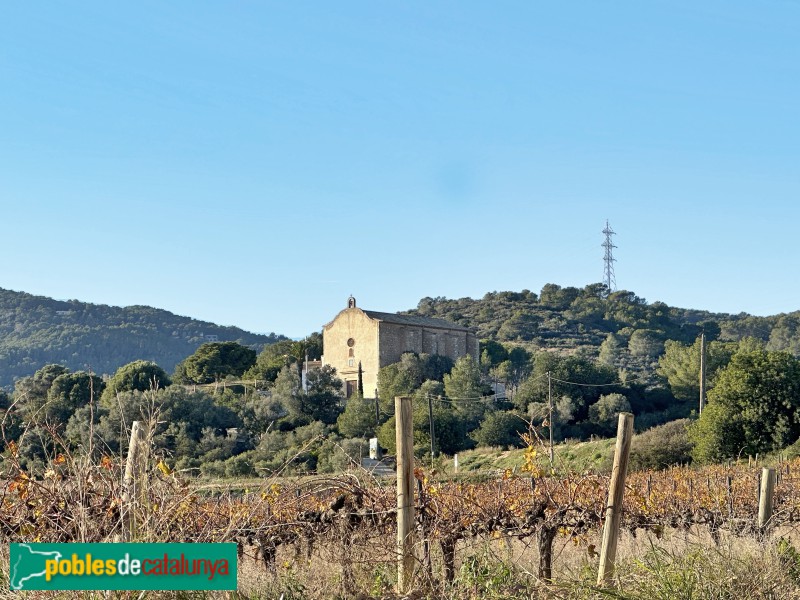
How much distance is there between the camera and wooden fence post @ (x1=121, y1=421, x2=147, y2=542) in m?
4.95

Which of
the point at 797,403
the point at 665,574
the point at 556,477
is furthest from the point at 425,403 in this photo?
the point at 665,574

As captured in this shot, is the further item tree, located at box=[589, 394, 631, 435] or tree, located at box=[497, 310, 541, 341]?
tree, located at box=[497, 310, 541, 341]

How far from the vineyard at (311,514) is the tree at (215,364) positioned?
55.3 m

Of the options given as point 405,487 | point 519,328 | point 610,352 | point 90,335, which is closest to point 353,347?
point 610,352

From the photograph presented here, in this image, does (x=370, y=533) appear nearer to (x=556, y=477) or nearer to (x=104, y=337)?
(x=556, y=477)

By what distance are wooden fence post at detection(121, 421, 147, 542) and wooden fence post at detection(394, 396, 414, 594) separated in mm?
1488

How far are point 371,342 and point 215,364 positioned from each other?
545 inches

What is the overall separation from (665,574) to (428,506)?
2059 millimetres

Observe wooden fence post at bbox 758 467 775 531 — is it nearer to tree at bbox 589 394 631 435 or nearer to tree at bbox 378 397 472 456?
tree at bbox 378 397 472 456

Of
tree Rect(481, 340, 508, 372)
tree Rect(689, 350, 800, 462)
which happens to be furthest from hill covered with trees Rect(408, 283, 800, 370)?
tree Rect(689, 350, 800, 462)

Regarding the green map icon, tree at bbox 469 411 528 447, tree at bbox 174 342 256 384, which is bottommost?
tree at bbox 469 411 528 447

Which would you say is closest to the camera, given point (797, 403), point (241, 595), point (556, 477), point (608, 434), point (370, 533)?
point (241, 595)

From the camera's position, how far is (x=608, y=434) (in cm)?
4488

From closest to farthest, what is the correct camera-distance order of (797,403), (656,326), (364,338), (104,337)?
1. (797,403)
2. (364,338)
3. (656,326)
4. (104,337)
